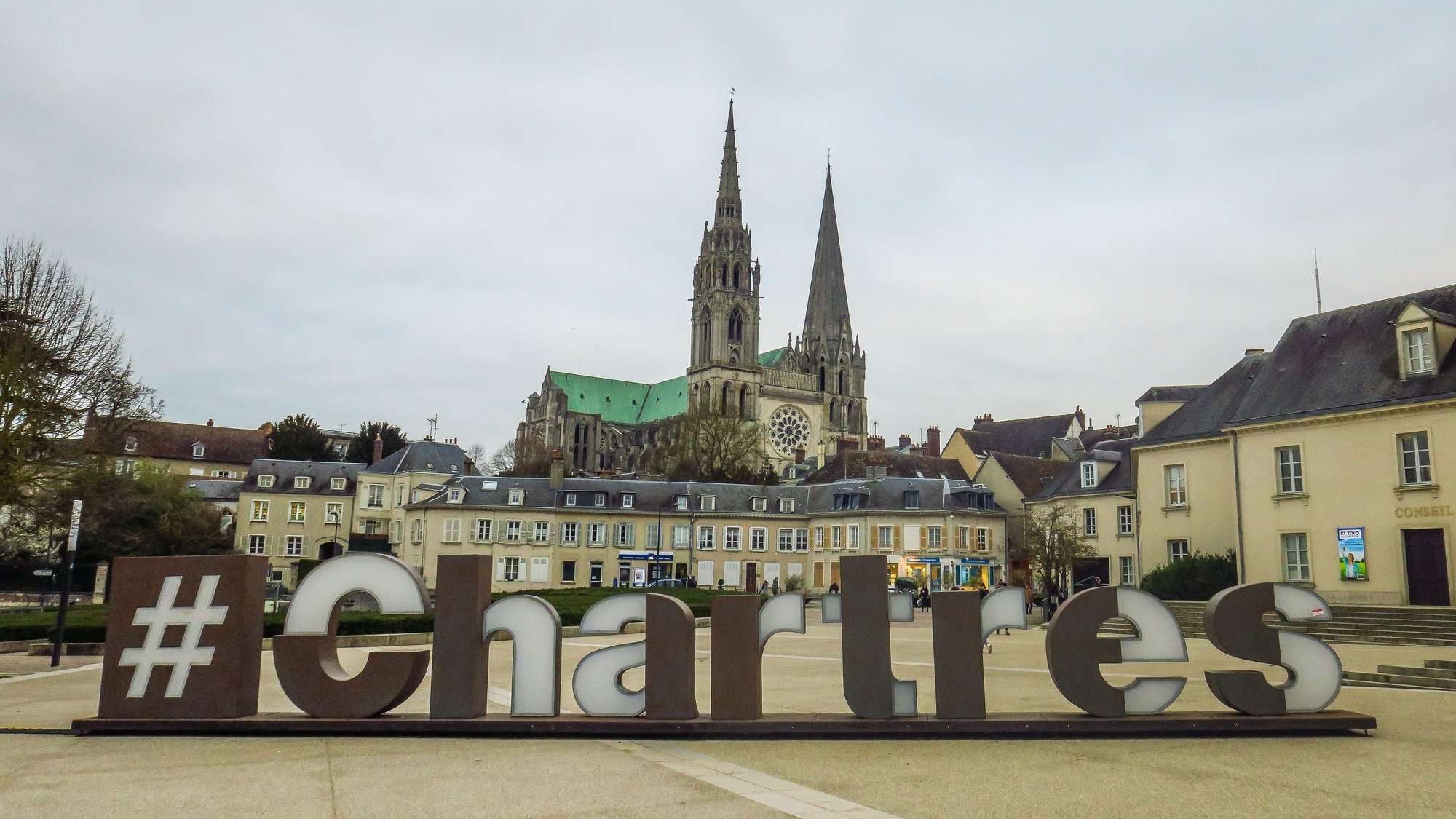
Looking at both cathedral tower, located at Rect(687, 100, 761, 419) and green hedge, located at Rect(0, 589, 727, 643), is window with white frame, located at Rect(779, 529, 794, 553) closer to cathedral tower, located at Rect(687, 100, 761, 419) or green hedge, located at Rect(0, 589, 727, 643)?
green hedge, located at Rect(0, 589, 727, 643)

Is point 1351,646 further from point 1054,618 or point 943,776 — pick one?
point 943,776

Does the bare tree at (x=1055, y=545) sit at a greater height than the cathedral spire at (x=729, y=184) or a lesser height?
lesser

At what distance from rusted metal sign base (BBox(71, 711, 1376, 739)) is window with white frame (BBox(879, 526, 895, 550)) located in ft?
143

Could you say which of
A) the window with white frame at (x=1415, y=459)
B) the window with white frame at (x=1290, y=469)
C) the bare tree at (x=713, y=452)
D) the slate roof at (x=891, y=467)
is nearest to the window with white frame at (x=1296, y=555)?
the window with white frame at (x=1290, y=469)

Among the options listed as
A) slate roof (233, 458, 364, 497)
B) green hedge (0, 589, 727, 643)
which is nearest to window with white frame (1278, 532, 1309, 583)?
green hedge (0, 589, 727, 643)

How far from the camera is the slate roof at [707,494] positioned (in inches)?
2183

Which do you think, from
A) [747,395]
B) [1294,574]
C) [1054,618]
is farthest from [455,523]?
[747,395]

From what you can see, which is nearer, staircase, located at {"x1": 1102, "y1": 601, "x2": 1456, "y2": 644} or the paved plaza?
the paved plaza

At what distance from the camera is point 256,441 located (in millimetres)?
94562

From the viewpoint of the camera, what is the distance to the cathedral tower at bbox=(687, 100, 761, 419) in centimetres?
11550

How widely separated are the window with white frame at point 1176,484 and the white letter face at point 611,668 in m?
28.1

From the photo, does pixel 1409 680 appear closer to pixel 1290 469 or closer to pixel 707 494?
pixel 1290 469

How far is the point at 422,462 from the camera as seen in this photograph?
6562 cm

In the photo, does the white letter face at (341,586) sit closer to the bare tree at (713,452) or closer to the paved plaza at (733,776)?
the paved plaza at (733,776)
